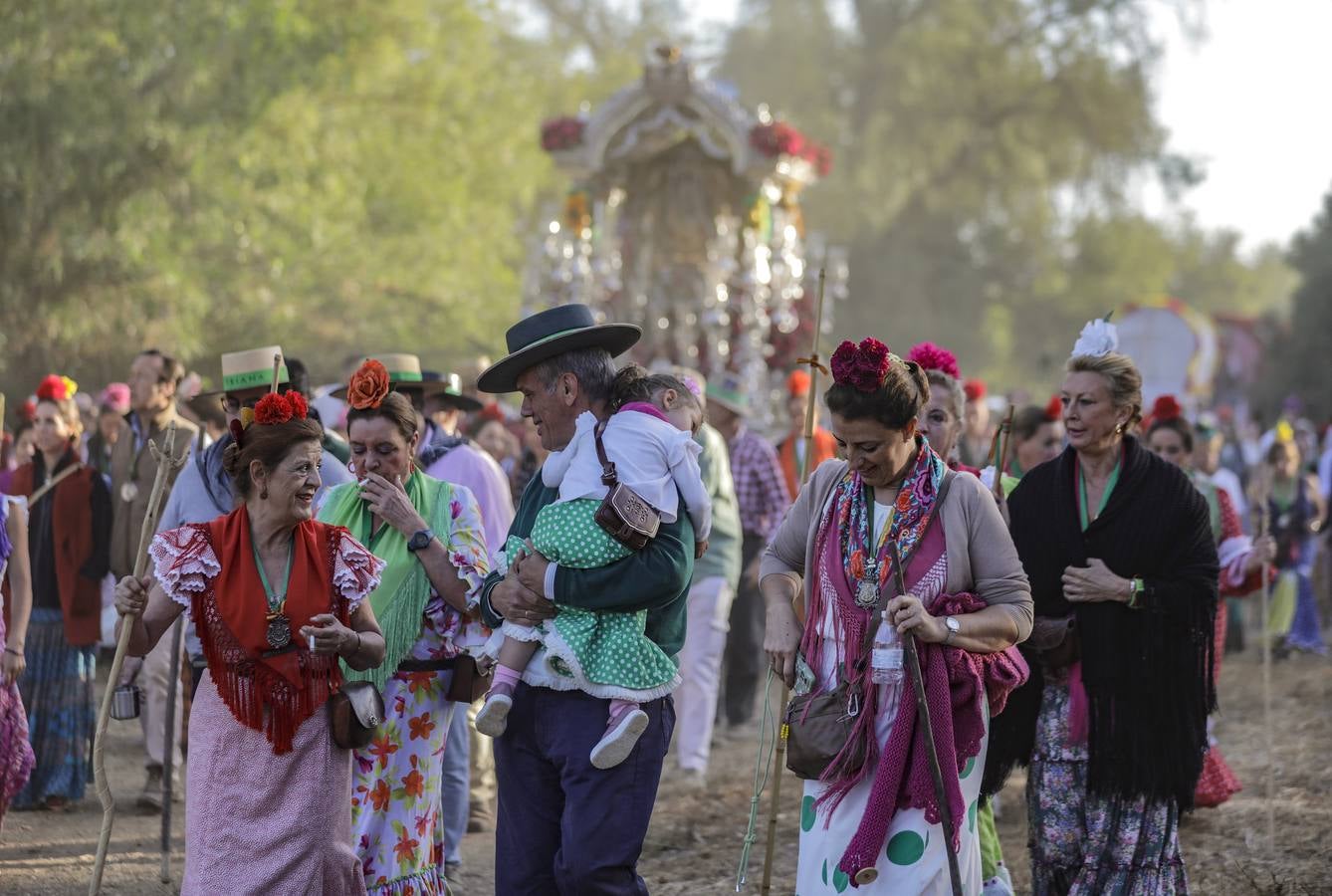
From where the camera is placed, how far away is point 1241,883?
6695mm

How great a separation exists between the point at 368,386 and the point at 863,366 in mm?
1818

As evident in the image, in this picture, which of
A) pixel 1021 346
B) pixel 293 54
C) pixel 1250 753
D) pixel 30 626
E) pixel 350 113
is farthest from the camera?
pixel 1021 346

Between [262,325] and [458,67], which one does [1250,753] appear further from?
[458,67]

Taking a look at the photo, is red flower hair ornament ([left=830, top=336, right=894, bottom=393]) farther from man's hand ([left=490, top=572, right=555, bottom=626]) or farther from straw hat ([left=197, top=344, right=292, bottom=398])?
straw hat ([left=197, top=344, right=292, bottom=398])

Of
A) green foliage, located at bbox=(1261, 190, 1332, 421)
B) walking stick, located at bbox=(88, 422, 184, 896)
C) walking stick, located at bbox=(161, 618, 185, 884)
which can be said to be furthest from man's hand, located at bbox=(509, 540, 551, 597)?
green foliage, located at bbox=(1261, 190, 1332, 421)

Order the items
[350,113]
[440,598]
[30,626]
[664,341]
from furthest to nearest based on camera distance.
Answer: [350,113] → [664,341] → [30,626] → [440,598]

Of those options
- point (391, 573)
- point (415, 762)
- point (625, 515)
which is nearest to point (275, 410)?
point (391, 573)

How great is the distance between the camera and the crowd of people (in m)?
4.47

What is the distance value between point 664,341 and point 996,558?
16340 millimetres

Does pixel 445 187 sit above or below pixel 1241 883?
above

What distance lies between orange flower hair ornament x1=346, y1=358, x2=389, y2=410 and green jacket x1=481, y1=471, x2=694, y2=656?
2.69 ft

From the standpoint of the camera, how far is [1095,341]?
573cm

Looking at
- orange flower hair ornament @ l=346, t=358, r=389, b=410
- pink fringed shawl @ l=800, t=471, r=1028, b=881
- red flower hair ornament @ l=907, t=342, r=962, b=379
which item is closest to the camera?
pink fringed shawl @ l=800, t=471, r=1028, b=881

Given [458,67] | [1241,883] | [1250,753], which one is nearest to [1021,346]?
[458,67]
